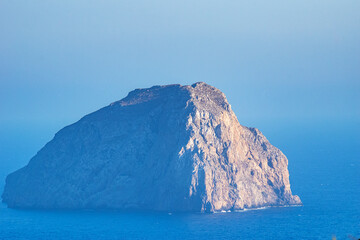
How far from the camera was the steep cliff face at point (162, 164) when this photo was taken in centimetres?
12638

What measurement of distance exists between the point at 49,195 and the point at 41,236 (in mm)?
17635

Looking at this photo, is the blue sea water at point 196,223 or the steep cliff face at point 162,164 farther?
the steep cliff face at point 162,164

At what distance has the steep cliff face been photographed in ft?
415

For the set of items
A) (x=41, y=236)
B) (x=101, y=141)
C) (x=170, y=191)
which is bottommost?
(x=41, y=236)

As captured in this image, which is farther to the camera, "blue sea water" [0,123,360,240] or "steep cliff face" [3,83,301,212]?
"steep cliff face" [3,83,301,212]

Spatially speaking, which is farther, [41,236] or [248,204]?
[248,204]

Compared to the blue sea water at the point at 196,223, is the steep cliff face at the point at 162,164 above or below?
above

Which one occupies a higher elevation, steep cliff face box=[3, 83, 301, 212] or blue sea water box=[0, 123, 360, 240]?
steep cliff face box=[3, 83, 301, 212]

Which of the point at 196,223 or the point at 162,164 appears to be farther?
the point at 162,164

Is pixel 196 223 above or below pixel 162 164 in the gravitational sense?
below

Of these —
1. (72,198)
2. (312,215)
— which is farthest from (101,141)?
(312,215)

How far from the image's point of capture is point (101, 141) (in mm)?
134625

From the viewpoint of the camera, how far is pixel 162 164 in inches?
5089

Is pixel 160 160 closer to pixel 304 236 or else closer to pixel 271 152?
pixel 271 152
